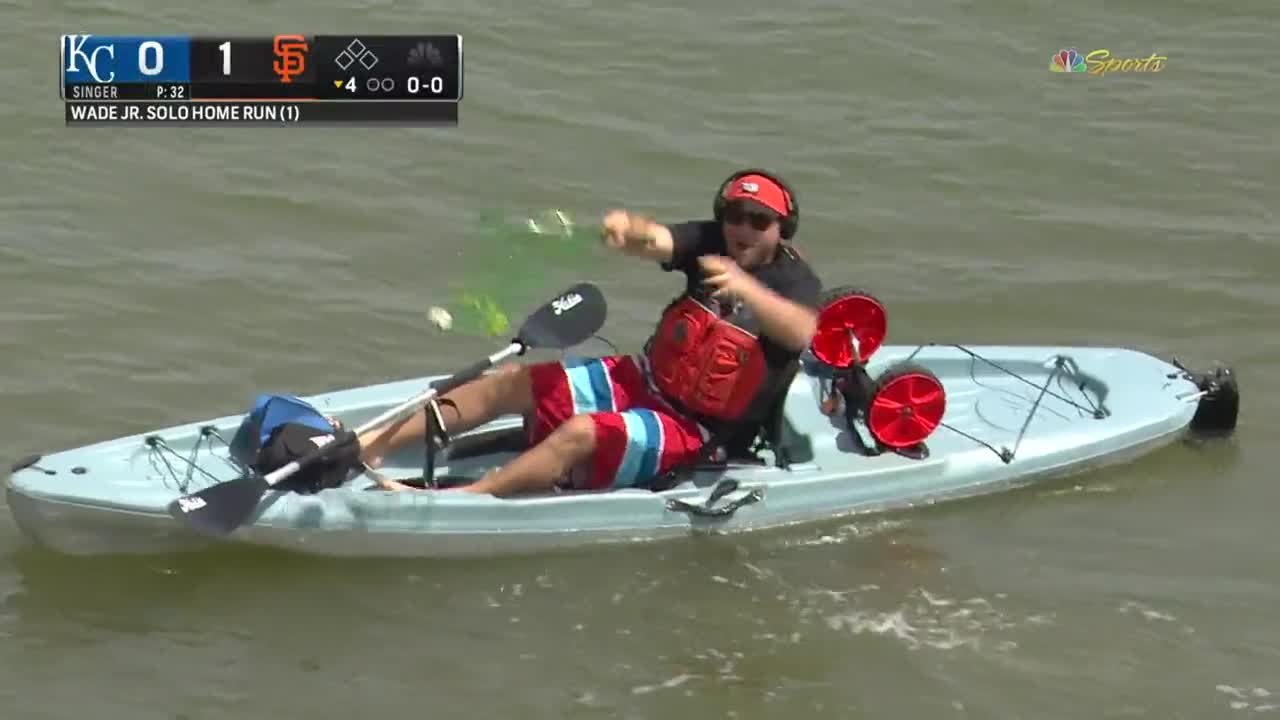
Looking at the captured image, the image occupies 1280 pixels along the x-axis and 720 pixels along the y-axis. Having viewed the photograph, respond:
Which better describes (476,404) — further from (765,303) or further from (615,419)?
(765,303)

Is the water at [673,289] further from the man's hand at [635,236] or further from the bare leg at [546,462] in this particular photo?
the man's hand at [635,236]

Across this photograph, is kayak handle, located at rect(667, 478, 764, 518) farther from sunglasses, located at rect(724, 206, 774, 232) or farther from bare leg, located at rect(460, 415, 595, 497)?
sunglasses, located at rect(724, 206, 774, 232)

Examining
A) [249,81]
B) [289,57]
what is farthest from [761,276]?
[289,57]

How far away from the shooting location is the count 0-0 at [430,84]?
11.6 meters

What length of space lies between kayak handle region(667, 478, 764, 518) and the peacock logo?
273 inches

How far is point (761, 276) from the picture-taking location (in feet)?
23.5

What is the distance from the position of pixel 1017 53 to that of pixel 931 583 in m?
7.06

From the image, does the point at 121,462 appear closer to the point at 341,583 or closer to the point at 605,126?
the point at 341,583

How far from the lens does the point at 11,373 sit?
8672mm

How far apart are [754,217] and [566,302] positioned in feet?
3.06

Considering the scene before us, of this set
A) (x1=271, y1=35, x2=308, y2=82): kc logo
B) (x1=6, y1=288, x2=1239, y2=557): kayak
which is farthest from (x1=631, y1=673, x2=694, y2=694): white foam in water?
(x1=271, y1=35, x2=308, y2=82): kc logo

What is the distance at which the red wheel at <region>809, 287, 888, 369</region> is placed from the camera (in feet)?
26.1

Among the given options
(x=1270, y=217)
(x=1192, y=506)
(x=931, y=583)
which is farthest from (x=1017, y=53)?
(x=931, y=583)

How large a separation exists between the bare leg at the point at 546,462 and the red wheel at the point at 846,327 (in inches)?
53.1
